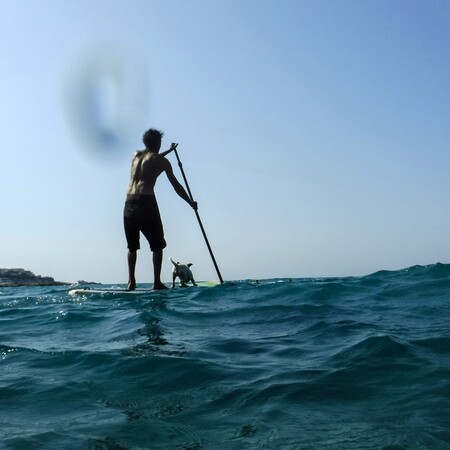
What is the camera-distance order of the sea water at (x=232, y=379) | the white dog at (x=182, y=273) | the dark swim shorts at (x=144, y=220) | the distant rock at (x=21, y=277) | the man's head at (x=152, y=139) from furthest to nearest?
1. the distant rock at (x=21, y=277)
2. the white dog at (x=182, y=273)
3. the man's head at (x=152, y=139)
4. the dark swim shorts at (x=144, y=220)
5. the sea water at (x=232, y=379)

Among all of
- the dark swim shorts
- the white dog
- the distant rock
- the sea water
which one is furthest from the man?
the distant rock

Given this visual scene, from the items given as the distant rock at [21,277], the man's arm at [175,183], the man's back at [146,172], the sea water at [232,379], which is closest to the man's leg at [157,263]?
the man's back at [146,172]

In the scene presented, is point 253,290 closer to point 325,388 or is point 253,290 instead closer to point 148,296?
point 148,296

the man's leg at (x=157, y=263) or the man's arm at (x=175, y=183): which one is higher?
the man's arm at (x=175, y=183)

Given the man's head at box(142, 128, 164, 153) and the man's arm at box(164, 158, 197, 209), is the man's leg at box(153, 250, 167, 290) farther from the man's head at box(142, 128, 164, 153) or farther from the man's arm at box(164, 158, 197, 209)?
the man's head at box(142, 128, 164, 153)

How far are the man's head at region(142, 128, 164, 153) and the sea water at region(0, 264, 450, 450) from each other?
3933 mm

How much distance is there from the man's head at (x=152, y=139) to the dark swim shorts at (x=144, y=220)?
0.98 m

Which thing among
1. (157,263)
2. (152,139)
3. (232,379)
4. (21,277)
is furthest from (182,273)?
(21,277)

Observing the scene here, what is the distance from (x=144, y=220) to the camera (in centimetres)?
951

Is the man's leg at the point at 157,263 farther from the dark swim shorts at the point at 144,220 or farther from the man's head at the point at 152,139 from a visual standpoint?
the man's head at the point at 152,139

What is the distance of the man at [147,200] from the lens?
953cm

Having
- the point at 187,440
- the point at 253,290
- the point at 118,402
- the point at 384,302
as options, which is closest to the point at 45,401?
the point at 118,402

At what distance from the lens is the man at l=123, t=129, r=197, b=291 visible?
31.3 feet

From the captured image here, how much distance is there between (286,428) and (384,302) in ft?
16.0
